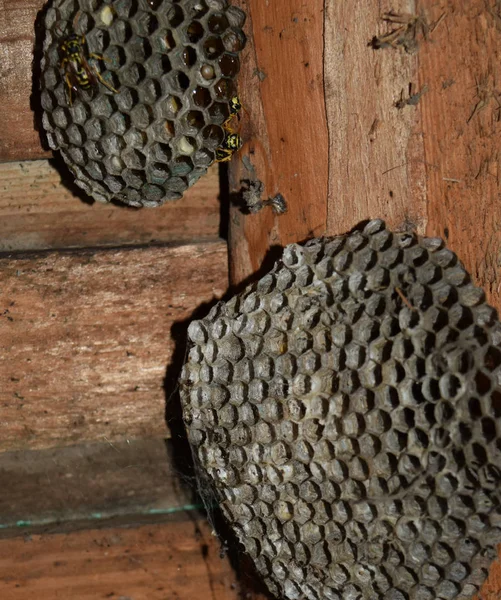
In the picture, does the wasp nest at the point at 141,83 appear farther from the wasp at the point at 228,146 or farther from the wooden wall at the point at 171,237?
the wooden wall at the point at 171,237

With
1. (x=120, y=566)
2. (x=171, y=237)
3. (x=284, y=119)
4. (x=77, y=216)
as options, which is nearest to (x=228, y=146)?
(x=284, y=119)

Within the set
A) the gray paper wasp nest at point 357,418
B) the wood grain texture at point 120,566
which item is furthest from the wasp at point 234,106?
the wood grain texture at point 120,566

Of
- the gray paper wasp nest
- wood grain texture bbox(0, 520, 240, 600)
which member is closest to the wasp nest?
the gray paper wasp nest

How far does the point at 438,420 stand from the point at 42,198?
985 mm

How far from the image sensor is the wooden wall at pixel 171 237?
136 centimetres

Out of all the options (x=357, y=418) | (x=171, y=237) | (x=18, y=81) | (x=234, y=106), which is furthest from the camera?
(x=171, y=237)

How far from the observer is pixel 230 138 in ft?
4.58

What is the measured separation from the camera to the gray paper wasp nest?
3.95 feet

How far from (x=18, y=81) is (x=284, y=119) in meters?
0.57

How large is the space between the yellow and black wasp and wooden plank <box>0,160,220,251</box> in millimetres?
149

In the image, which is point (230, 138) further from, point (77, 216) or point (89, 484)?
point (89, 484)

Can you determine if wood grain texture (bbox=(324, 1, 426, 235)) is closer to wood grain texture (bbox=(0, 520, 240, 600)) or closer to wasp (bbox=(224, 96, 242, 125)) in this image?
wasp (bbox=(224, 96, 242, 125))

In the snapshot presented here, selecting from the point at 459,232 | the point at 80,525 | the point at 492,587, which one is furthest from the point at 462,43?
the point at 80,525

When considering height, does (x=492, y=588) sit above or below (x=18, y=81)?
below
